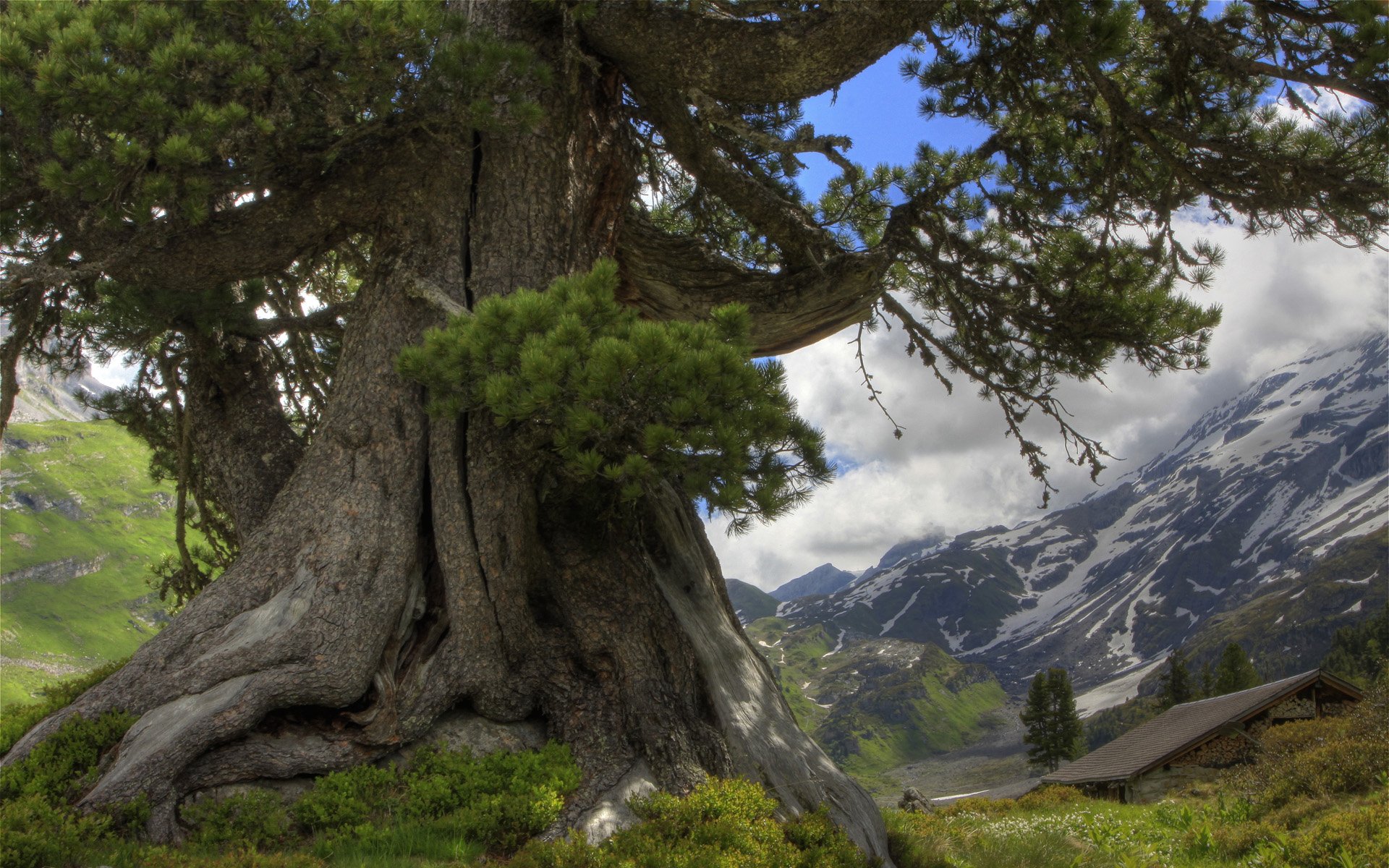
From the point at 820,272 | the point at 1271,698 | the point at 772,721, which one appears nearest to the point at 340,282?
the point at 820,272

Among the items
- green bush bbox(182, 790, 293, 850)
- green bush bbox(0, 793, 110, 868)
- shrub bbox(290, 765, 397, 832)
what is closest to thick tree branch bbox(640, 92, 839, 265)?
shrub bbox(290, 765, 397, 832)

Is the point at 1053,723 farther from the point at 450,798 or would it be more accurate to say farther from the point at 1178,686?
the point at 450,798

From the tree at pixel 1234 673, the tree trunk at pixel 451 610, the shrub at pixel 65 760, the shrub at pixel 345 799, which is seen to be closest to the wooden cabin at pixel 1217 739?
the tree at pixel 1234 673

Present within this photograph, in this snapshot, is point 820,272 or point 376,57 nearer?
point 376,57

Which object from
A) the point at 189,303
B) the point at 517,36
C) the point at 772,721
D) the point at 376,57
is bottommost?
the point at 772,721

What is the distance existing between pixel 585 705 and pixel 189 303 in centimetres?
604

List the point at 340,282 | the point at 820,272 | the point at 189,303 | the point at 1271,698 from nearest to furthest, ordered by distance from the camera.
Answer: the point at 189,303
the point at 820,272
the point at 340,282
the point at 1271,698

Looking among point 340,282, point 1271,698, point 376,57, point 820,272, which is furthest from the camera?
point 1271,698

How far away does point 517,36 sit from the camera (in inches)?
361

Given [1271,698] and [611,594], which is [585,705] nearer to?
[611,594]

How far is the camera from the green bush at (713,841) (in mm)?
5227

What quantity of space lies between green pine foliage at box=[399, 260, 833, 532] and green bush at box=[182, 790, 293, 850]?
315cm

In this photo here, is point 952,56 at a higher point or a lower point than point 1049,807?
higher

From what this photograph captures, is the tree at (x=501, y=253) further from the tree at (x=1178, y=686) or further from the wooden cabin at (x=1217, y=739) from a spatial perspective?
the tree at (x=1178, y=686)
